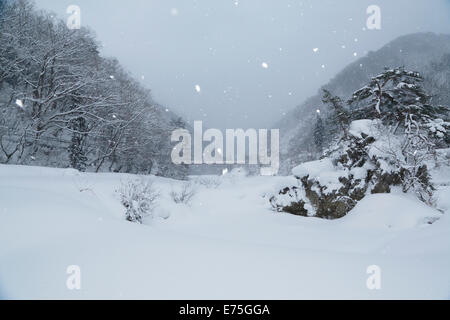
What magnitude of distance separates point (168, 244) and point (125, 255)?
19.4 inches

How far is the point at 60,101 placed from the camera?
20.6m

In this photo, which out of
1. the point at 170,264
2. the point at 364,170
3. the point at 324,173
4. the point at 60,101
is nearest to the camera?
the point at 170,264

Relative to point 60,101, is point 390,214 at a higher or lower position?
lower

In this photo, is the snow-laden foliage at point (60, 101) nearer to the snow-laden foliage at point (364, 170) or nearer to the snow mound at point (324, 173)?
the snow mound at point (324, 173)

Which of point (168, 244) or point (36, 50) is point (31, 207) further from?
point (36, 50)

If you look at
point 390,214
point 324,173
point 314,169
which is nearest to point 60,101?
point 314,169

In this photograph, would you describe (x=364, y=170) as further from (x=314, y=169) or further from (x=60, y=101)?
(x=60, y=101)

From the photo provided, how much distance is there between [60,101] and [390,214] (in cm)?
2647

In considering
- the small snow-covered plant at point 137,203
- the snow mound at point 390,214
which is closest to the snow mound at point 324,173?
the snow mound at point 390,214

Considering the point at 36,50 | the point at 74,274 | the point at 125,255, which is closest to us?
the point at 74,274

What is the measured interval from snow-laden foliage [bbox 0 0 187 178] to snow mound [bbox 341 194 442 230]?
13508 mm

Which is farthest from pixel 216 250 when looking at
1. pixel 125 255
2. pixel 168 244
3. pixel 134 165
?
pixel 134 165
